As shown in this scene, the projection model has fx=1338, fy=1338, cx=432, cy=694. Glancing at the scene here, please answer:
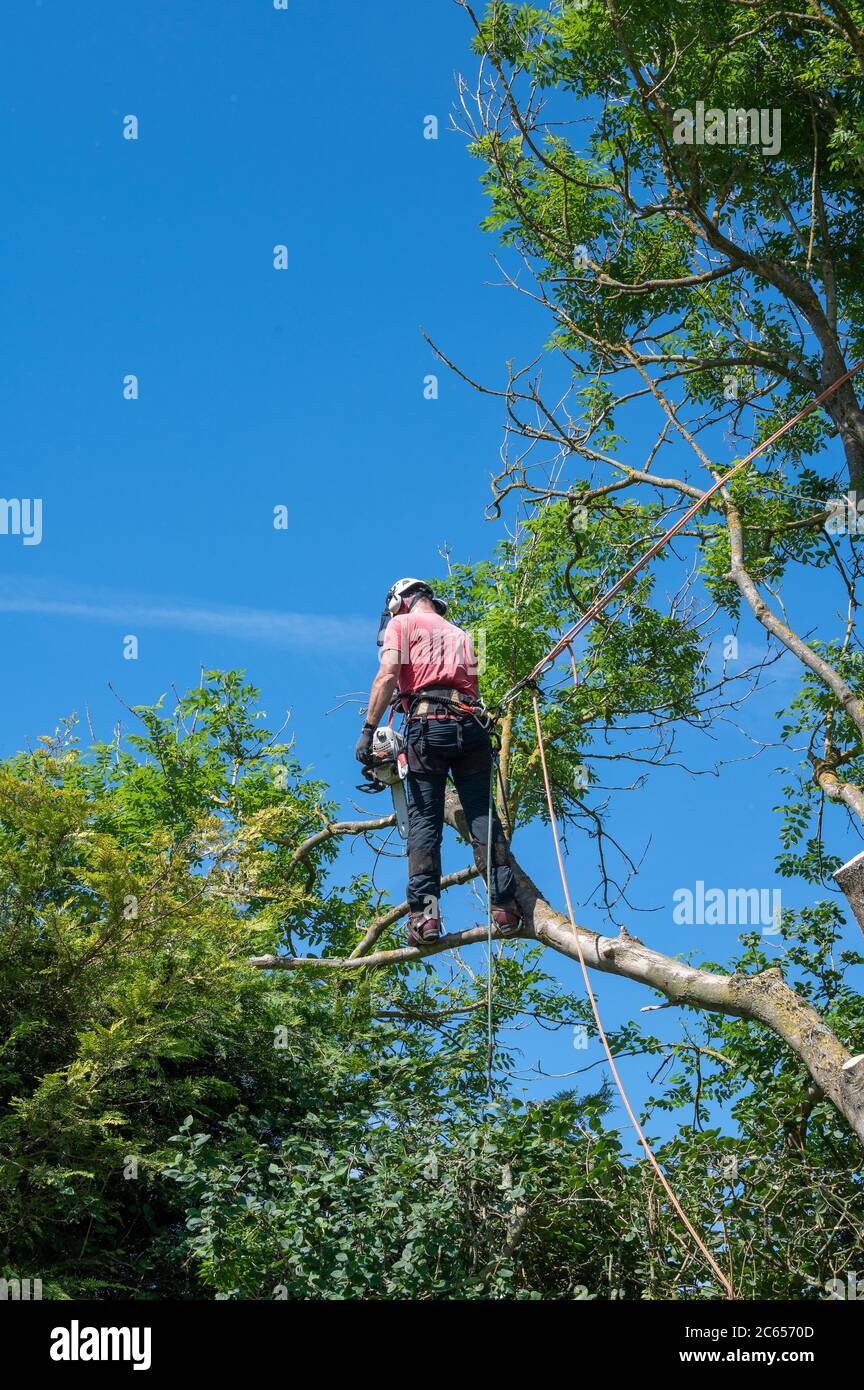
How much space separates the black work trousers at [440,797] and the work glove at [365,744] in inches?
12.4

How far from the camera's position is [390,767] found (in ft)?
27.1

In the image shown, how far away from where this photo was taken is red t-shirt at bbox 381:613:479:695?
801 centimetres

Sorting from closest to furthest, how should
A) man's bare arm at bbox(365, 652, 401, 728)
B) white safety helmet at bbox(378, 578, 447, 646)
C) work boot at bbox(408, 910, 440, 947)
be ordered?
work boot at bbox(408, 910, 440, 947), man's bare arm at bbox(365, 652, 401, 728), white safety helmet at bbox(378, 578, 447, 646)

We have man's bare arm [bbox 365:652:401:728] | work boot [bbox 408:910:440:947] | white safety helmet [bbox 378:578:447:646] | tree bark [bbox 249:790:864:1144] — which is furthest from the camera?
white safety helmet [bbox 378:578:447:646]

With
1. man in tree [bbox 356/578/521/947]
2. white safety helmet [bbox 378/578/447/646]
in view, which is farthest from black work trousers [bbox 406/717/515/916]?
white safety helmet [bbox 378/578/447/646]

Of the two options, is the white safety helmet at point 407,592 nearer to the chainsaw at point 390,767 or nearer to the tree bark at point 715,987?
the chainsaw at point 390,767

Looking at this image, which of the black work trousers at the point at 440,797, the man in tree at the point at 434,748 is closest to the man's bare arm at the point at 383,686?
the man in tree at the point at 434,748

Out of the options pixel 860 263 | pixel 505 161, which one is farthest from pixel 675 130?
pixel 860 263

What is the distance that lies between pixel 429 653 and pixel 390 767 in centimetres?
77

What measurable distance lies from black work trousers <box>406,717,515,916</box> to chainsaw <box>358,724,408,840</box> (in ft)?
0.55

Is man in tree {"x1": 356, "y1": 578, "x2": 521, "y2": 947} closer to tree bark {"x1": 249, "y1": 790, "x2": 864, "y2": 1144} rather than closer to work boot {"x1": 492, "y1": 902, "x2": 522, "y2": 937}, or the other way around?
work boot {"x1": 492, "y1": 902, "x2": 522, "y2": 937}

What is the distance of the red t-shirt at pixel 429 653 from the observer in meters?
8.01

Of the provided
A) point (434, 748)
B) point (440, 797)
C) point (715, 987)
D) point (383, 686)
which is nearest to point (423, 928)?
point (440, 797)
